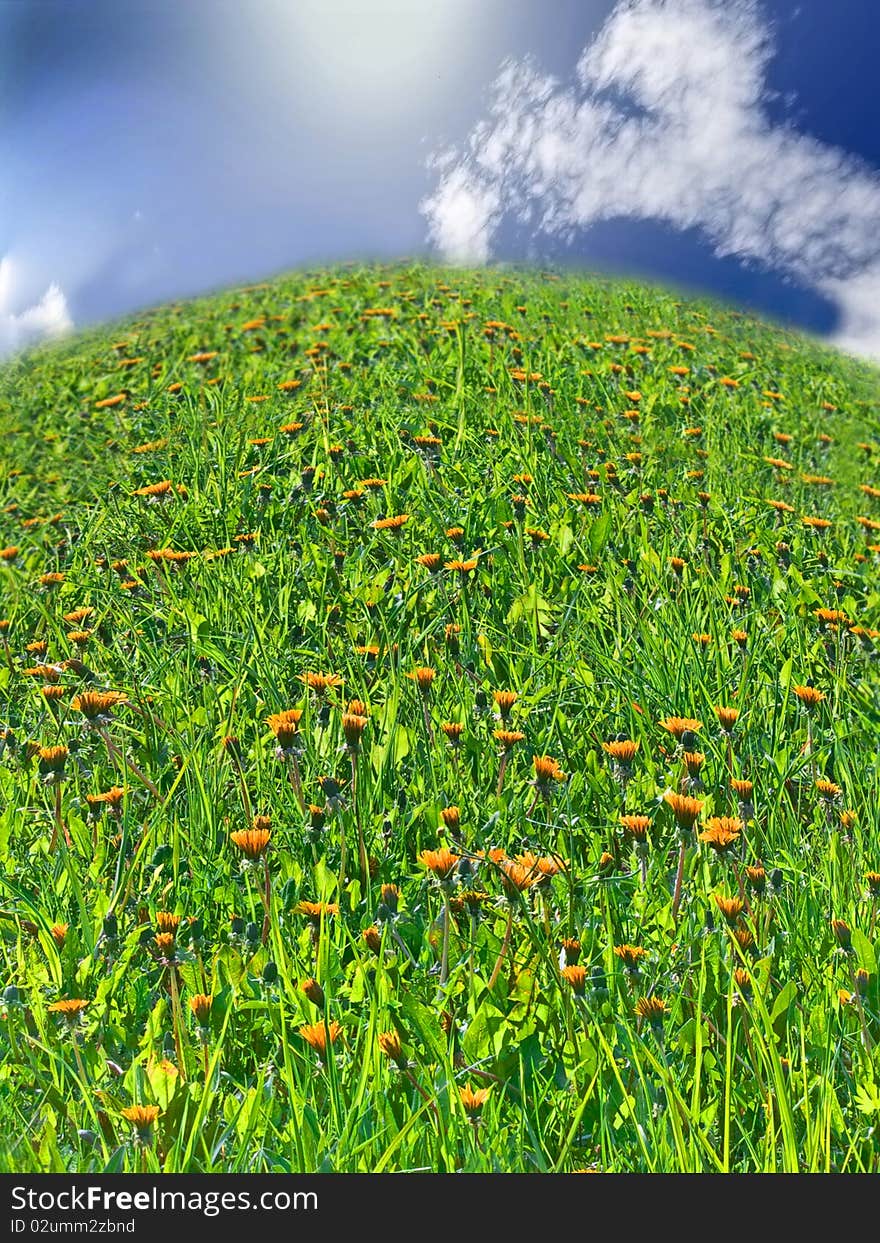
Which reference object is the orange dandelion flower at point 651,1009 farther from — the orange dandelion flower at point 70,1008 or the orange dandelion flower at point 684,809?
the orange dandelion flower at point 70,1008

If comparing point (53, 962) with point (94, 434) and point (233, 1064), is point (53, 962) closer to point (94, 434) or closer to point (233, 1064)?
point (233, 1064)

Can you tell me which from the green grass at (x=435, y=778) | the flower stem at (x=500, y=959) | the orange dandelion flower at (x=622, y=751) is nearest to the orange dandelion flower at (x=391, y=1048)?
the green grass at (x=435, y=778)

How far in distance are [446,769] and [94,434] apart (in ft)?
8.24

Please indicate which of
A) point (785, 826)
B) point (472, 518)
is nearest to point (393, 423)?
point (472, 518)

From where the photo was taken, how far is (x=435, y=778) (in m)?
1.78

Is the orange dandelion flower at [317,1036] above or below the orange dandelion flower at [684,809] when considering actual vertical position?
below

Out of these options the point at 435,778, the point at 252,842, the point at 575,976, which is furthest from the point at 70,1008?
the point at 435,778

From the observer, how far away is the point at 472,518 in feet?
8.76

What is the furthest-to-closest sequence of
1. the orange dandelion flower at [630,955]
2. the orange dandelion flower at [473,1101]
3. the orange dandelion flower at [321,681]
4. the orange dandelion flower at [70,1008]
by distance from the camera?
the orange dandelion flower at [321,681] < the orange dandelion flower at [630,955] < the orange dandelion flower at [70,1008] < the orange dandelion flower at [473,1101]

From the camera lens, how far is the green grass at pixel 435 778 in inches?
46.6

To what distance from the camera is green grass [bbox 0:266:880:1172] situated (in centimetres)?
118

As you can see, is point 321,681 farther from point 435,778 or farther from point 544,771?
point 544,771

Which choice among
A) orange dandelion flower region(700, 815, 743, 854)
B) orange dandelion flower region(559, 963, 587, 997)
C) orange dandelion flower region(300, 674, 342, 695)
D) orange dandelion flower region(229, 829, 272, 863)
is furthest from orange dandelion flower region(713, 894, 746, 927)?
orange dandelion flower region(300, 674, 342, 695)

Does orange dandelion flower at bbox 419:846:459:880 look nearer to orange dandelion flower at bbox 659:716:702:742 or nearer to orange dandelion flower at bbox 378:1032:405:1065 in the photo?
orange dandelion flower at bbox 378:1032:405:1065
